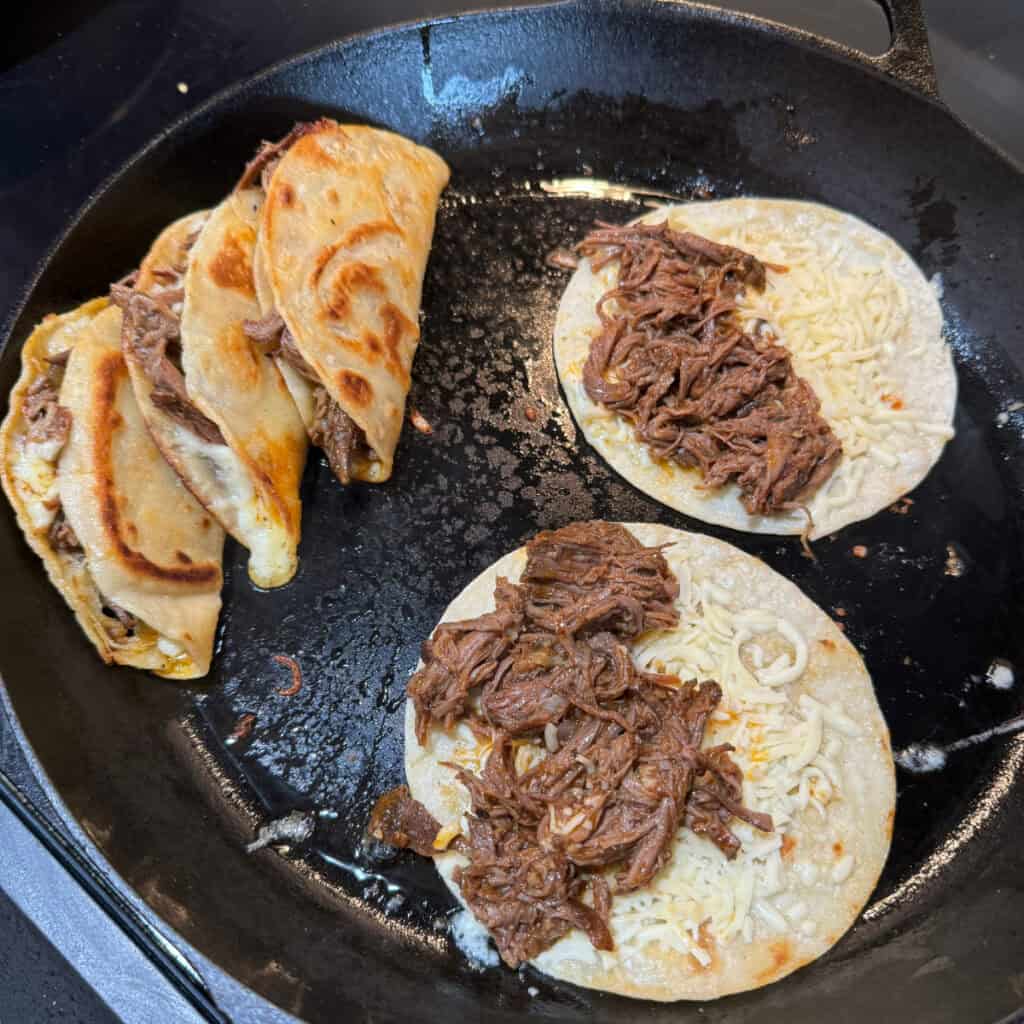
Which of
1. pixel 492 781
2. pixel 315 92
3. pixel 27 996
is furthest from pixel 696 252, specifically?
pixel 27 996

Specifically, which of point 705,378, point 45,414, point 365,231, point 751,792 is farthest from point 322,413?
point 751,792

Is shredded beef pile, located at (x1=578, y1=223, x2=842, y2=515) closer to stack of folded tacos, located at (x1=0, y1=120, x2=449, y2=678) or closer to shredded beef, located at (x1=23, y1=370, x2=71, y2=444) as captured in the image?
stack of folded tacos, located at (x1=0, y1=120, x2=449, y2=678)

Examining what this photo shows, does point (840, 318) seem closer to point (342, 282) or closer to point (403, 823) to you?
point (342, 282)

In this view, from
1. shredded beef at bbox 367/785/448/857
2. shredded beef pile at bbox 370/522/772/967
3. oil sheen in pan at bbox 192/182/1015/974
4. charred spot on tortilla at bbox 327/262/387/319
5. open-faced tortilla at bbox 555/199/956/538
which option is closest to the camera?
Result: shredded beef pile at bbox 370/522/772/967

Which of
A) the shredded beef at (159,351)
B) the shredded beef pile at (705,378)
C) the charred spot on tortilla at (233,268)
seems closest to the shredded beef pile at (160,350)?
the shredded beef at (159,351)

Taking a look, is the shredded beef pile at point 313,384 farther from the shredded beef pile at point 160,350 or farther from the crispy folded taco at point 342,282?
the shredded beef pile at point 160,350

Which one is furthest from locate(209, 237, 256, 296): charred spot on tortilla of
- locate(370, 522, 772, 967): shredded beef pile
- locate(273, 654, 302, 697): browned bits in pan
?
locate(370, 522, 772, 967): shredded beef pile
